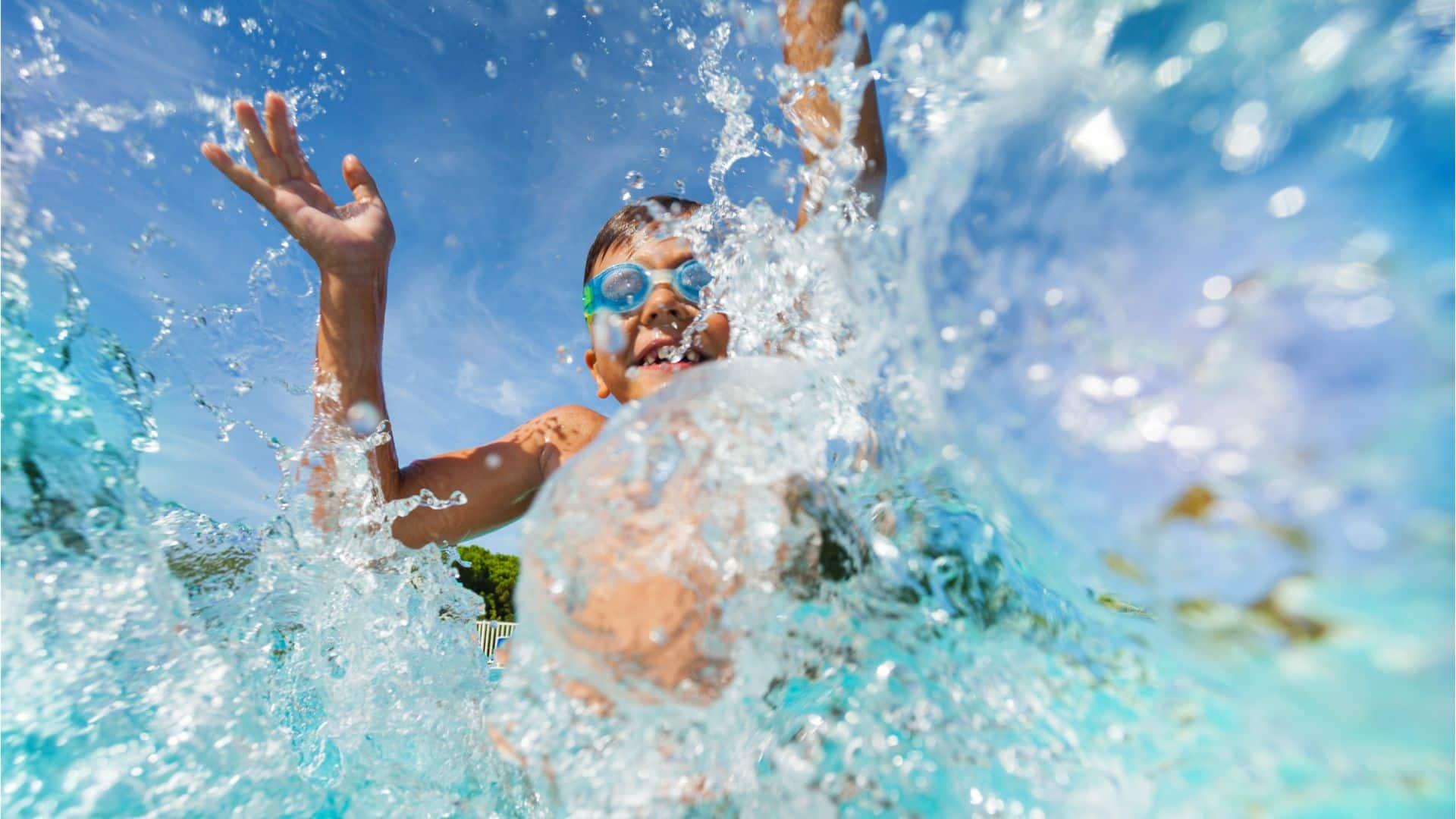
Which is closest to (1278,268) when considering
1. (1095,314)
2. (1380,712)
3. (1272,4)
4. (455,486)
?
(1095,314)

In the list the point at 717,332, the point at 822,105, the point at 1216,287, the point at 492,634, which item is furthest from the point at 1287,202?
the point at 492,634

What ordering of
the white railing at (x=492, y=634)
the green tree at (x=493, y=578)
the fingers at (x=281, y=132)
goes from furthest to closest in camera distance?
the green tree at (x=493, y=578) < the white railing at (x=492, y=634) < the fingers at (x=281, y=132)

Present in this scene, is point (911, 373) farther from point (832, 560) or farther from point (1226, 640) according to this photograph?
point (1226, 640)

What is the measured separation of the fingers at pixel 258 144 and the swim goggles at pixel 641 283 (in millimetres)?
1193

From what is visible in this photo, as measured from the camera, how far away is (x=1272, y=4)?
3.40 ft

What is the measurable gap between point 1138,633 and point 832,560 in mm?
543

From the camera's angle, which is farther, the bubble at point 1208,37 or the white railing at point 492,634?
the white railing at point 492,634

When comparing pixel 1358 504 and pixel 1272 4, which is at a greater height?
pixel 1272 4

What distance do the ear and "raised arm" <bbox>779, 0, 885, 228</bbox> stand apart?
1.24 m

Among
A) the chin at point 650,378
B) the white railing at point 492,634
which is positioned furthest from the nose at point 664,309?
the white railing at point 492,634

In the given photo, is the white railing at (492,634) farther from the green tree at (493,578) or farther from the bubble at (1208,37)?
the bubble at (1208,37)

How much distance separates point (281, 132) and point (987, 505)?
107 inches

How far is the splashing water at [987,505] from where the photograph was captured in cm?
87

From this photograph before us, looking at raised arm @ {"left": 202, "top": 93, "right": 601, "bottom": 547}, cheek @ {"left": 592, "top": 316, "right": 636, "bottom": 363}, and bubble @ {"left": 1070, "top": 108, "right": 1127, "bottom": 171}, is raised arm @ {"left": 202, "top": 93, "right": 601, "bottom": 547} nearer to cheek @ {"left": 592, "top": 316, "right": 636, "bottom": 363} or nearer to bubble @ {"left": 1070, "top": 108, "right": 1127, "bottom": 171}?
cheek @ {"left": 592, "top": 316, "right": 636, "bottom": 363}
